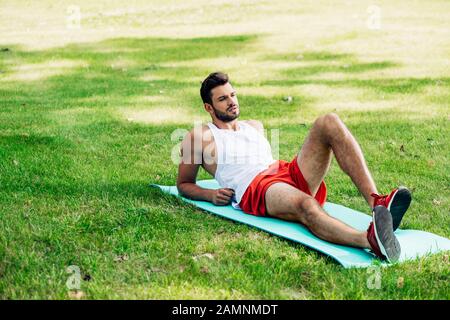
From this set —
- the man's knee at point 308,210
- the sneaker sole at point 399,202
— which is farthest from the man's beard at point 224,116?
the sneaker sole at point 399,202

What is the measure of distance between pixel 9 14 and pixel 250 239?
14935 mm

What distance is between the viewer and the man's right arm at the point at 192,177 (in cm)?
467

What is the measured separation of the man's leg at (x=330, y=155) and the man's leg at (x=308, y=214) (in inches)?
7.5

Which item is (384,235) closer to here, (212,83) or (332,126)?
(332,126)

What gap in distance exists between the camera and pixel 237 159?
15.3 feet

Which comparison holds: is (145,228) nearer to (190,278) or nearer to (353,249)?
(190,278)

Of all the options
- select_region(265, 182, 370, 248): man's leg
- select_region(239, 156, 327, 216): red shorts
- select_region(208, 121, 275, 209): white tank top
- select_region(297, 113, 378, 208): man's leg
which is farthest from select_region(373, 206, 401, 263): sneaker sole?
select_region(208, 121, 275, 209): white tank top

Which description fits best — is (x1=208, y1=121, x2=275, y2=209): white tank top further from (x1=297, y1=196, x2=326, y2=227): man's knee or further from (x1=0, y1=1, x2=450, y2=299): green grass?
(x1=297, y1=196, x2=326, y2=227): man's knee

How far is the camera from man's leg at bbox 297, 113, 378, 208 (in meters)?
4.09

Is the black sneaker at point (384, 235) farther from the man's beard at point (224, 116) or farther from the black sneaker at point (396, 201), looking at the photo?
the man's beard at point (224, 116)

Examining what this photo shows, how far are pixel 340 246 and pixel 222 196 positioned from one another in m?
1.03

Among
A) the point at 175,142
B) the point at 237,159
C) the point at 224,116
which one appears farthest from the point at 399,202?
the point at 175,142
